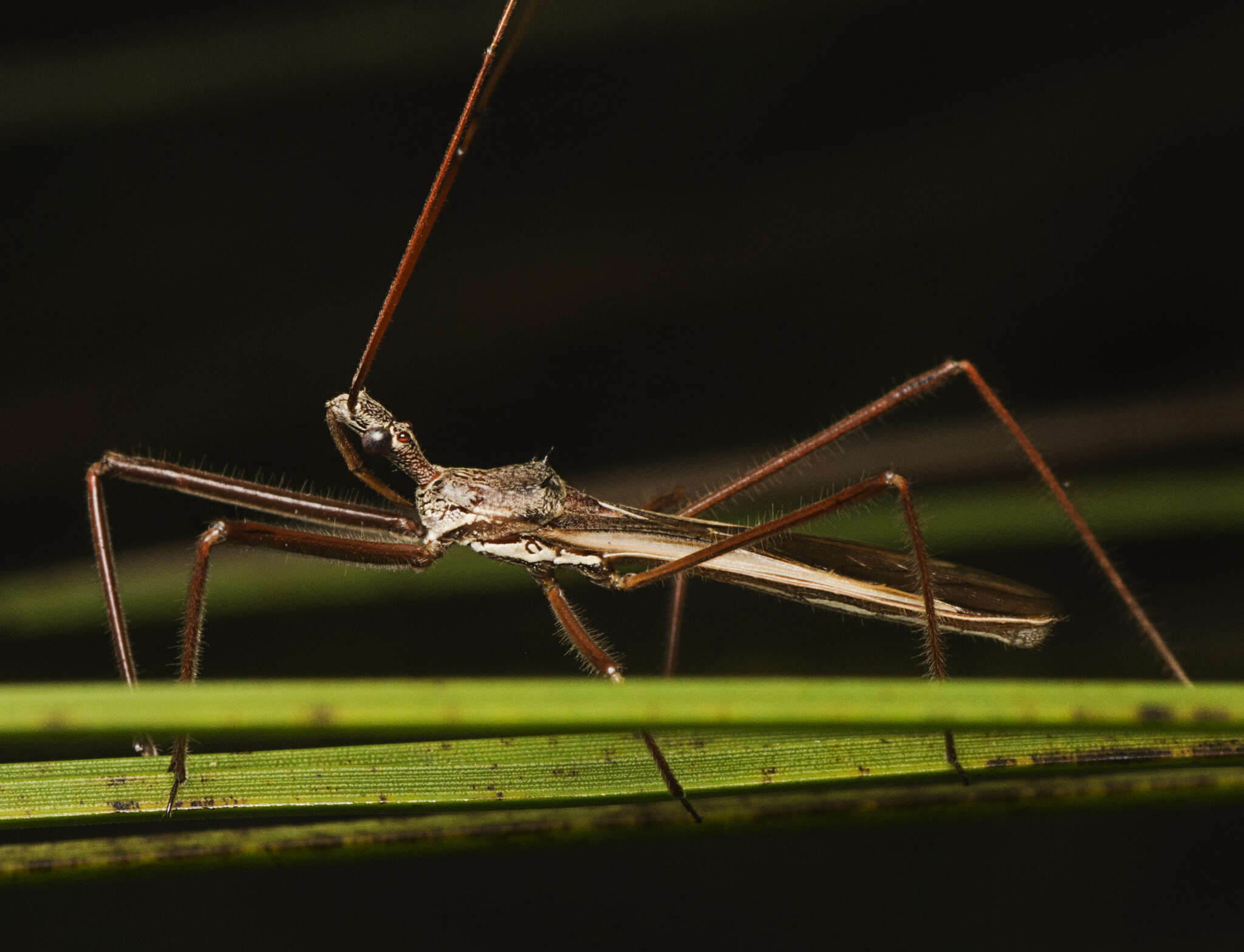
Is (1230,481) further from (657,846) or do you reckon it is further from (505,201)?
(505,201)

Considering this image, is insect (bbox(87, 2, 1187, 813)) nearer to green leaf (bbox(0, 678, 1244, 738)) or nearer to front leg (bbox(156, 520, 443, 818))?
front leg (bbox(156, 520, 443, 818))

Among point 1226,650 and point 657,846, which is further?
point 657,846

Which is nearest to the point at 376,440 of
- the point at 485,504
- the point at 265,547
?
the point at 485,504

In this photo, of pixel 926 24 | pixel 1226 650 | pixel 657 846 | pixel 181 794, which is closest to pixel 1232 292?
pixel 926 24

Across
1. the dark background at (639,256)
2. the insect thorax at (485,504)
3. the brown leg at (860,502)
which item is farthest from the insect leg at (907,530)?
the dark background at (639,256)

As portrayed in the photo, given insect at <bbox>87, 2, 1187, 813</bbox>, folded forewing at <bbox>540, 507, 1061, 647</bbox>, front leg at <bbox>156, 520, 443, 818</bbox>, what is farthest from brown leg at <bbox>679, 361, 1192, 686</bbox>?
front leg at <bbox>156, 520, 443, 818</bbox>
